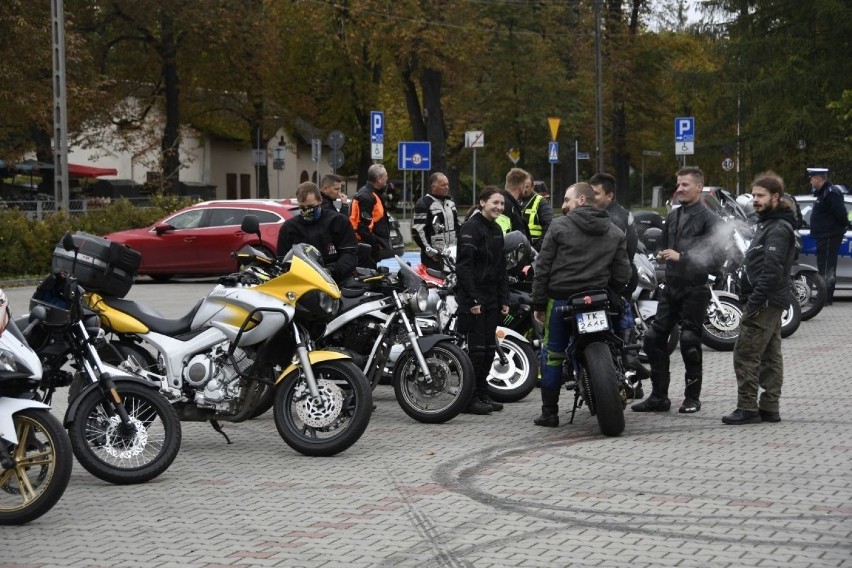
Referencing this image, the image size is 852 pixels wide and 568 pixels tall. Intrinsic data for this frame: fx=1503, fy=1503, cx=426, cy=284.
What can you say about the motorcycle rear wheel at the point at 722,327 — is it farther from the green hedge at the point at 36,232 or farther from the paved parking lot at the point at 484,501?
the green hedge at the point at 36,232

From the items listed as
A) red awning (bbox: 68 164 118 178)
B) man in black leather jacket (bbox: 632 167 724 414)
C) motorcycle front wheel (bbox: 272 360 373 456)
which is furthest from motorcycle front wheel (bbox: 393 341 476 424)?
red awning (bbox: 68 164 118 178)

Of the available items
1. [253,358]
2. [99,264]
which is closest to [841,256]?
[253,358]

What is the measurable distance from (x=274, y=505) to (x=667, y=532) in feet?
6.74

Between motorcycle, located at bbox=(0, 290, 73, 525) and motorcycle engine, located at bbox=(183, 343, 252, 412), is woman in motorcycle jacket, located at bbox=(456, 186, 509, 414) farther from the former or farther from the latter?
motorcycle, located at bbox=(0, 290, 73, 525)

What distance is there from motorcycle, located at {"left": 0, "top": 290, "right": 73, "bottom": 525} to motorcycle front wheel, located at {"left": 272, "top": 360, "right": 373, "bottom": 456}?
83.1 inches

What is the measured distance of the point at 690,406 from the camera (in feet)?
36.5

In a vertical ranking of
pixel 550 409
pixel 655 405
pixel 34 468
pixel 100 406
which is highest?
pixel 100 406

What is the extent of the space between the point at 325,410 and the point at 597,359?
75.9 inches

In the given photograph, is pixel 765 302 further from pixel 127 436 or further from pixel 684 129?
pixel 684 129

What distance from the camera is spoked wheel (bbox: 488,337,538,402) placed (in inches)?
467

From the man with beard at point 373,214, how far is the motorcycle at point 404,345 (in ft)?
11.2

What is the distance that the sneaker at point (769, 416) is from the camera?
34.8 ft

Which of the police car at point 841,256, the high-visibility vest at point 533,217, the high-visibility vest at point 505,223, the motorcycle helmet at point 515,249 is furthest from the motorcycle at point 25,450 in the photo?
the police car at point 841,256

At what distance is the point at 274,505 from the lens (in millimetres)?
7750
